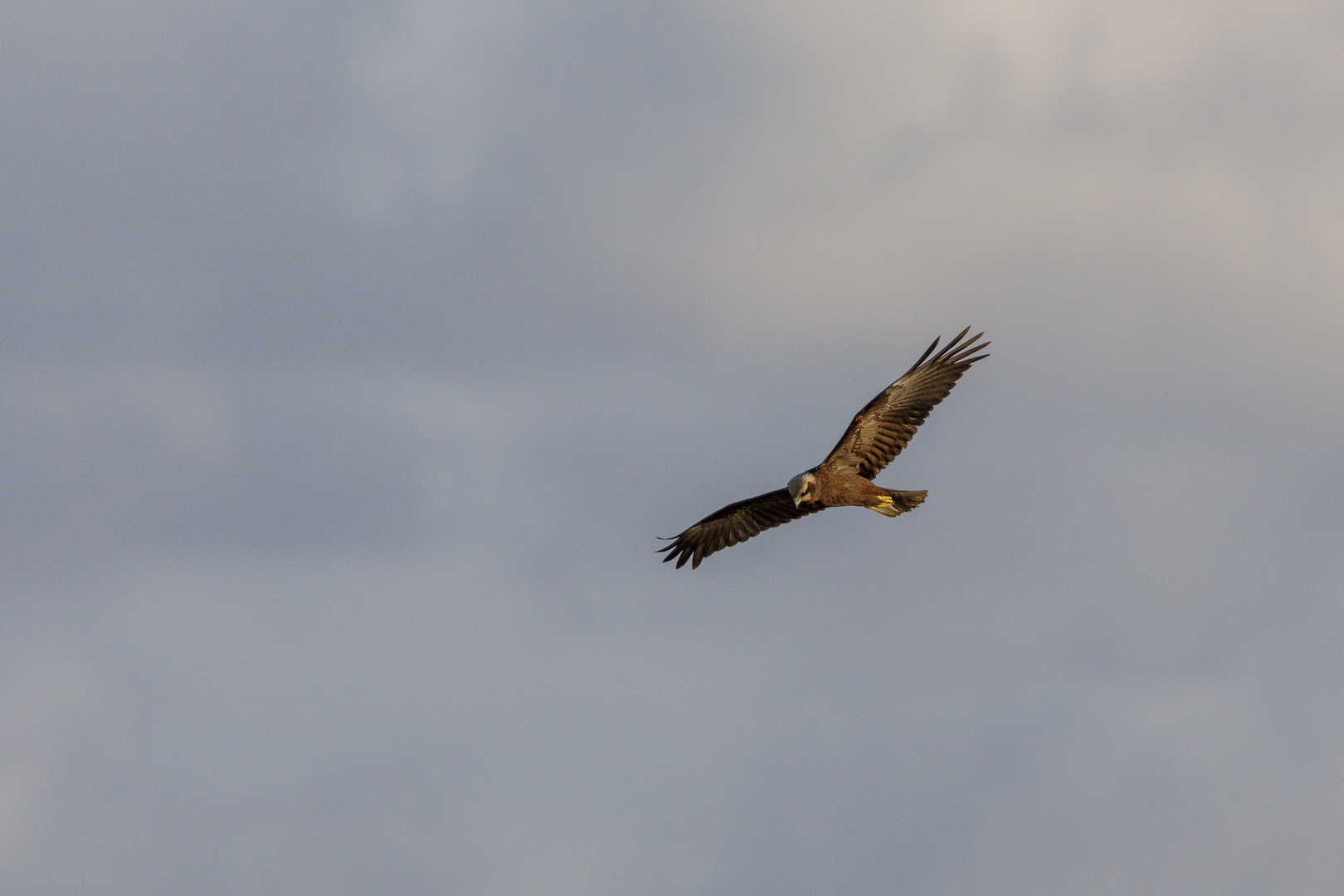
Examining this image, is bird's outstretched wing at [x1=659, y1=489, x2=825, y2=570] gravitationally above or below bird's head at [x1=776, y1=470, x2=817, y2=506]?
above

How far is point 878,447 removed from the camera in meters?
30.9

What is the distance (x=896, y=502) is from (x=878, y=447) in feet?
4.12

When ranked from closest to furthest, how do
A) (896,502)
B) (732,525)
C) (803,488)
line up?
(803,488), (896,502), (732,525)

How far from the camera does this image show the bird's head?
29.6 m

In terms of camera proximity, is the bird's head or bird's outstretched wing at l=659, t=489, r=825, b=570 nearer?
the bird's head

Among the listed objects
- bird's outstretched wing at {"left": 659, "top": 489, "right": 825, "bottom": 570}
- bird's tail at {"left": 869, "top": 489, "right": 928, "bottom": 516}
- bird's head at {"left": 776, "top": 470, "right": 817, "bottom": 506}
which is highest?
bird's outstretched wing at {"left": 659, "top": 489, "right": 825, "bottom": 570}

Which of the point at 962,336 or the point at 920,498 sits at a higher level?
the point at 962,336

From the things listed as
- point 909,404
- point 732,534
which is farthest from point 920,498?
point 732,534

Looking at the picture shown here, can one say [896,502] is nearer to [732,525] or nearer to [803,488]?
[803,488]

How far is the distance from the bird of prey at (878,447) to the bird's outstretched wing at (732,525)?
0.07 meters

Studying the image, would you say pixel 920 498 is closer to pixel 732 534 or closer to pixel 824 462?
pixel 824 462

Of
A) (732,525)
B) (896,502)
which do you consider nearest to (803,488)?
(896,502)

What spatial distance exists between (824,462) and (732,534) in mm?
3822

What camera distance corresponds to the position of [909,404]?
31.0 m
